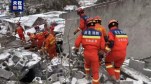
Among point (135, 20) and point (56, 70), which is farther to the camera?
point (135, 20)

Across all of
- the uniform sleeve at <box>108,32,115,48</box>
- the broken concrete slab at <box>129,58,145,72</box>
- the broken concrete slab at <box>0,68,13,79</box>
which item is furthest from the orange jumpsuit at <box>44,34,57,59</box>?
the uniform sleeve at <box>108,32,115,48</box>

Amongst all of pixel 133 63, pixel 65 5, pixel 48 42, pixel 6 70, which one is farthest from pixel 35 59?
pixel 65 5

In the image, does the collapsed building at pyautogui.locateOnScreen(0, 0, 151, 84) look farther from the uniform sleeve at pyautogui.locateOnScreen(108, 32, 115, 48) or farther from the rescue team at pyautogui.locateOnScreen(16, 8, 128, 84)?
the uniform sleeve at pyautogui.locateOnScreen(108, 32, 115, 48)

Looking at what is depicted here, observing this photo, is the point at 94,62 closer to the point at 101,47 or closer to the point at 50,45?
the point at 101,47

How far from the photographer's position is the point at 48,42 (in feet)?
44.9

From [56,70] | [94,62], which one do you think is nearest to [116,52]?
[94,62]

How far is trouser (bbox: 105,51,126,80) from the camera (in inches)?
317

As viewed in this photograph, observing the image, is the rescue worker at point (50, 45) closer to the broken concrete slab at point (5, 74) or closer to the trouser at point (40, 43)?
the trouser at point (40, 43)

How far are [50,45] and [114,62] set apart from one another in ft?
19.4

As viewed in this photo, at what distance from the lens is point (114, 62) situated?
826cm

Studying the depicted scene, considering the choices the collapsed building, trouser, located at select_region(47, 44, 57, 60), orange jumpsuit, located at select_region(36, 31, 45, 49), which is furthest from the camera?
orange jumpsuit, located at select_region(36, 31, 45, 49)

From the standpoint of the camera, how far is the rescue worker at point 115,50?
8016 mm

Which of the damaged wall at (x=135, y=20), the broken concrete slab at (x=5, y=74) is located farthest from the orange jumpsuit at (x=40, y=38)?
the broken concrete slab at (x=5, y=74)

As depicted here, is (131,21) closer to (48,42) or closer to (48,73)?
(48,73)
